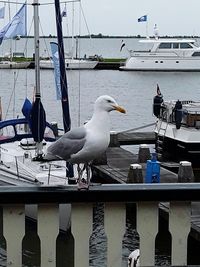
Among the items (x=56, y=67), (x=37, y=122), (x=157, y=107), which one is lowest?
(x=157, y=107)

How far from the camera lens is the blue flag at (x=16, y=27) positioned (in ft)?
77.0

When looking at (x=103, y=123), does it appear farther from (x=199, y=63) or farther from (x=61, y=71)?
(x=199, y=63)

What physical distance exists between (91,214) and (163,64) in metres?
105

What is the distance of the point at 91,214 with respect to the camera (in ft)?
13.9

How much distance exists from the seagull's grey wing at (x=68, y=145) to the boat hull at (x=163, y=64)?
339 ft

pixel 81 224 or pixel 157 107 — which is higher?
pixel 81 224

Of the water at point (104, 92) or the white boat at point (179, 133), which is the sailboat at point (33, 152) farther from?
the white boat at point (179, 133)

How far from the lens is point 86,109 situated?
59.5m

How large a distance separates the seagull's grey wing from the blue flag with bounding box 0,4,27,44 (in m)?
18.2

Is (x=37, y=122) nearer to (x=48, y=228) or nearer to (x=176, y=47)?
(x=48, y=228)

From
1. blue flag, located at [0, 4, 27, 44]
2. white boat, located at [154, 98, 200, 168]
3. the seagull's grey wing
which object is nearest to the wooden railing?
the seagull's grey wing

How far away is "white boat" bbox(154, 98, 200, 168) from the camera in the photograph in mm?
26188

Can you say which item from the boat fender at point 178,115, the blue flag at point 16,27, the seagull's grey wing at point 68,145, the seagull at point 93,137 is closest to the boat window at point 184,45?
the boat fender at point 178,115

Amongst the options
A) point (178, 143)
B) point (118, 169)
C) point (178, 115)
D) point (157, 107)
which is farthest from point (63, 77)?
point (157, 107)
